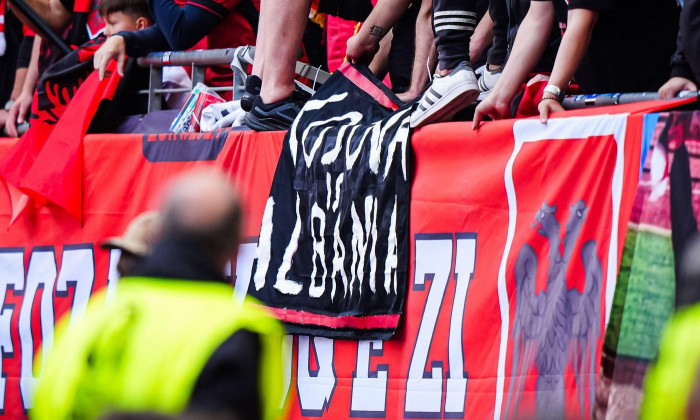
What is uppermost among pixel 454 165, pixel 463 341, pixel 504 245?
pixel 454 165

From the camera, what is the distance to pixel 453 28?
5.04 meters

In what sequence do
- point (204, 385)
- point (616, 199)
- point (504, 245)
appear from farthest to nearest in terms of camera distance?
1. point (504, 245)
2. point (616, 199)
3. point (204, 385)

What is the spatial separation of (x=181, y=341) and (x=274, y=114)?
3.21 meters

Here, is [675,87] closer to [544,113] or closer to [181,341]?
[544,113]

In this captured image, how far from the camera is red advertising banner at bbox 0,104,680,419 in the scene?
13.7ft

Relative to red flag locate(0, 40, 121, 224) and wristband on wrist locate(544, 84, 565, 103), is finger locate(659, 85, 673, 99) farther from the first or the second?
red flag locate(0, 40, 121, 224)

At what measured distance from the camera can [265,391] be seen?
A: 8.22ft

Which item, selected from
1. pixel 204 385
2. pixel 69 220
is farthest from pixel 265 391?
pixel 69 220

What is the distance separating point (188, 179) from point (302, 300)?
2488mm

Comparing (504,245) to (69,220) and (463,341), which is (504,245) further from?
(69,220)

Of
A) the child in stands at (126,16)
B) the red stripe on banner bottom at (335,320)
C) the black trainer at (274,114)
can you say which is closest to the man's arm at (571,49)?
the red stripe on banner bottom at (335,320)

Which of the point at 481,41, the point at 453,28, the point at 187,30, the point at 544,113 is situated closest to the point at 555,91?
the point at 544,113

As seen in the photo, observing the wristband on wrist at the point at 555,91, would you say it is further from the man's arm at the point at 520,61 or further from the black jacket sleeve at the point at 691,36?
the black jacket sleeve at the point at 691,36

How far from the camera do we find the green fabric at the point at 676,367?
2.51 meters
